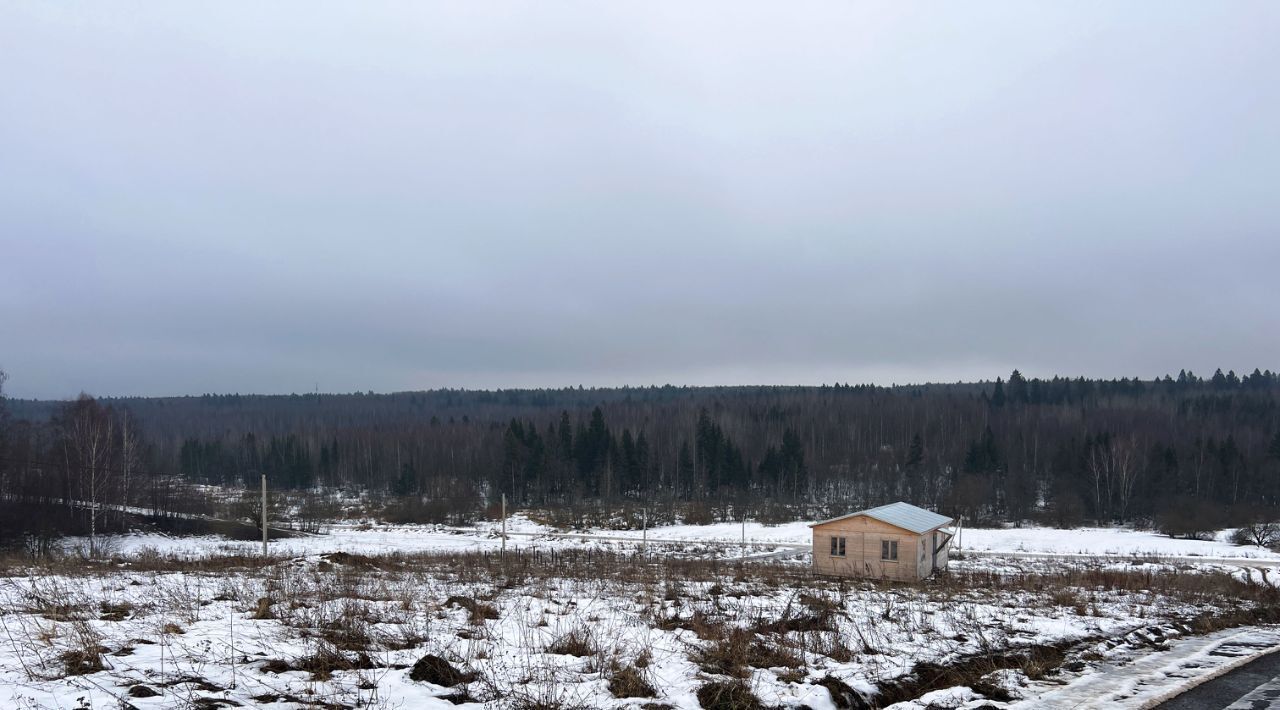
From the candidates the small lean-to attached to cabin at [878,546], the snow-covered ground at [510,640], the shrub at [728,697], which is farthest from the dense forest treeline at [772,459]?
the shrub at [728,697]

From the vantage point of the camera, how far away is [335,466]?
10931 centimetres

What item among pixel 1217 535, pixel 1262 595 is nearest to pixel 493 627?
pixel 1262 595

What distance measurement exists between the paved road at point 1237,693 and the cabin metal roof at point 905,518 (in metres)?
20.8

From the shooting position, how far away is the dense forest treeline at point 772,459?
54250 millimetres

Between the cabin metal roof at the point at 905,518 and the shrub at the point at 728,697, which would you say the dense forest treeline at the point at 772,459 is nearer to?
the cabin metal roof at the point at 905,518

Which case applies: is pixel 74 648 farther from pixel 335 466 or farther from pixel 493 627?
pixel 335 466

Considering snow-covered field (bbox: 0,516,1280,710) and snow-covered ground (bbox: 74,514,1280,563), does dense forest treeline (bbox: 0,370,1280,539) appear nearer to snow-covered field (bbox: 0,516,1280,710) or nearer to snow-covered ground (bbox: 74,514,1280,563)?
snow-covered ground (bbox: 74,514,1280,563)

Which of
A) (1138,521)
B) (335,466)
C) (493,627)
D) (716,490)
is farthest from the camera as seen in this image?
(335,466)

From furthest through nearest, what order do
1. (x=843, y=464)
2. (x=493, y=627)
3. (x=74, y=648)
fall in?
1. (x=843, y=464)
2. (x=493, y=627)
3. (x=74, y=648)

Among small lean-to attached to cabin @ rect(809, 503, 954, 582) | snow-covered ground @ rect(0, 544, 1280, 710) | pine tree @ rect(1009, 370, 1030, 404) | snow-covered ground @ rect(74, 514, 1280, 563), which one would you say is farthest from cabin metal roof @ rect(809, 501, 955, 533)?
pine tree @ rect(1009, 370, 1030, 404)

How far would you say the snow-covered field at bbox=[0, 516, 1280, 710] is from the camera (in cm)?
672

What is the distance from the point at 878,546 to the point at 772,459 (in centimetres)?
5853

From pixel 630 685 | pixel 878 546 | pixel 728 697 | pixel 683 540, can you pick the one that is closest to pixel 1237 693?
pixel 728 697

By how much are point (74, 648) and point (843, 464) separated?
96.8 meters
